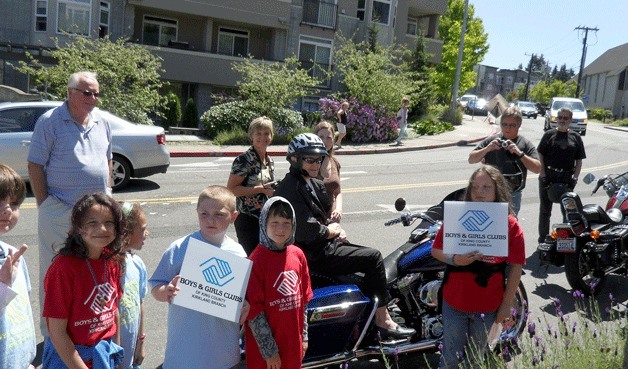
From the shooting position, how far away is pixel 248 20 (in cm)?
2892

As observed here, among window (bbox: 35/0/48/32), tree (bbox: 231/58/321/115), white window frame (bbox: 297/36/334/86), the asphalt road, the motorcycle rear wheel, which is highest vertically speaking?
white window frame (bbox: 297/36/334/86)

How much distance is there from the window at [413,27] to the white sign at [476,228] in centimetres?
4114

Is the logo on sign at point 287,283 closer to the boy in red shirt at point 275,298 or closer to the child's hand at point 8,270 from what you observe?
the boy in red shirt at point 275,298

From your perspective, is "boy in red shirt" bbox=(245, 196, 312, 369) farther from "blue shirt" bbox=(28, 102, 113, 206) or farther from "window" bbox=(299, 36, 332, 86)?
"window" bbox=(299, 36, 332, 86)

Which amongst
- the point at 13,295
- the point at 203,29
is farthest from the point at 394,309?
the point at 203,29

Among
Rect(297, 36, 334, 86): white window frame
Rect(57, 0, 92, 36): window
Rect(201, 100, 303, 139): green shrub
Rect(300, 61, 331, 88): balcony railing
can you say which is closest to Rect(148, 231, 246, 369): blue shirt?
Rect(201, 100, 303, 139): green shrub

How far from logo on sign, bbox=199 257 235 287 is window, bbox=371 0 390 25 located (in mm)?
34497

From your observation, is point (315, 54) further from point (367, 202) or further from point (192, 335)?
point (192, 335)

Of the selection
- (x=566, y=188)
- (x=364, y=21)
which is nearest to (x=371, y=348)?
(x=566, y=188)

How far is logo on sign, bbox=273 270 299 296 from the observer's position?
132 inches

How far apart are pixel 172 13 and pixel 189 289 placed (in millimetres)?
27821

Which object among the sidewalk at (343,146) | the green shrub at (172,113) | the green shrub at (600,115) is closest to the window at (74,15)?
the green shrub at (172,113)

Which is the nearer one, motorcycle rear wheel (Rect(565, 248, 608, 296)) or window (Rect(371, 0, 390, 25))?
motorcycle rear wheel (Rect(565, 248, 608, 296))

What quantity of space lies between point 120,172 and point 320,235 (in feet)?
27.0
